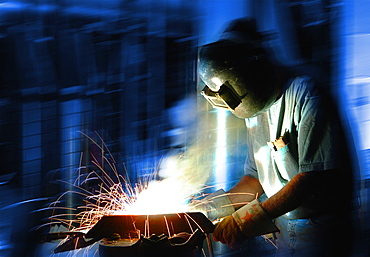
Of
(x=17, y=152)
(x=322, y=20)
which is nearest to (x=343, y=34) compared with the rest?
(x=322, y=20)

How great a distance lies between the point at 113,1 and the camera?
1885mm

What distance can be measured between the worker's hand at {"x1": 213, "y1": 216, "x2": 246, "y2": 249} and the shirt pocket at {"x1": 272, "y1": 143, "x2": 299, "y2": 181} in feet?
1.27

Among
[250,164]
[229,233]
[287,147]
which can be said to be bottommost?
[229,233]

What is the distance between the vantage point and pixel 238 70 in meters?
1.99

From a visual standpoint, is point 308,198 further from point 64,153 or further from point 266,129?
point 64,153

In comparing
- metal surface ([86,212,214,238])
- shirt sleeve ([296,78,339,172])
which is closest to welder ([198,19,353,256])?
shirt sleeve ([296,78,339,172])

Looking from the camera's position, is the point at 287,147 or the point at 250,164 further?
the point at 250,164

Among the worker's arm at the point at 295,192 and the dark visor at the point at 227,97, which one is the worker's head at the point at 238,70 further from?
the worker's arm at the point at 295,192

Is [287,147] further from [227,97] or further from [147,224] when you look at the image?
[147,224]

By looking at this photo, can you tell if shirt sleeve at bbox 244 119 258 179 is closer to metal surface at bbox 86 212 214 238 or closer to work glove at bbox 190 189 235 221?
work glove at bbox 190 189 235 221

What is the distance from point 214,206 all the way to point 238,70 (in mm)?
674

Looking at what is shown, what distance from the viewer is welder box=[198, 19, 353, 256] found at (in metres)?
1.93

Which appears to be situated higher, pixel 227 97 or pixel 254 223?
pixel 227 97

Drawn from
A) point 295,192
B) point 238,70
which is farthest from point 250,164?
point 238,70
